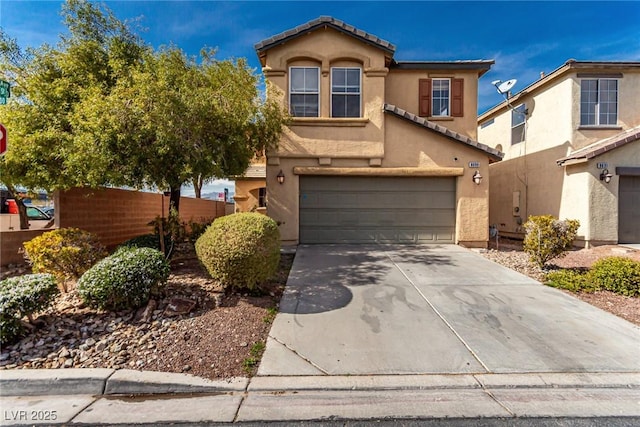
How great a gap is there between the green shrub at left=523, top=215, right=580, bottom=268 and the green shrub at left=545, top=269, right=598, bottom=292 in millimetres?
491

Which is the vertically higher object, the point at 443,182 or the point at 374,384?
the point at 443,182

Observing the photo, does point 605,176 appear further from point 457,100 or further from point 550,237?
point 457,100

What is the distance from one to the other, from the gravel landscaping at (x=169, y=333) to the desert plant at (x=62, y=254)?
43 cm

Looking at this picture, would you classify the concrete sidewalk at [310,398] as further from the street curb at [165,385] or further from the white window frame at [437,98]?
the white window frame at [437,98]

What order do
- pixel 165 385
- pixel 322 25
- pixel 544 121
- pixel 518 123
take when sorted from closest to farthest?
1. pixel 165 385
2. pixel 322 25
3. pixel 544 121
4. pixel 518 123

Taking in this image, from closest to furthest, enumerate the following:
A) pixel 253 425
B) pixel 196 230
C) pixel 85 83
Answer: pixel 253 425
pixel 85 83
pixel 196 230

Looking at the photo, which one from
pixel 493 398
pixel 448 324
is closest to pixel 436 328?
pixel 448 324

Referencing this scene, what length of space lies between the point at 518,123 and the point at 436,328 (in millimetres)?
12259

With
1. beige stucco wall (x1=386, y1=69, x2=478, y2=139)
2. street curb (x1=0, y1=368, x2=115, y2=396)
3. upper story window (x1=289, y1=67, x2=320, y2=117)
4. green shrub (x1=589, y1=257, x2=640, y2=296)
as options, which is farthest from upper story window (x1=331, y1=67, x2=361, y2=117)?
street curb (x1=0, y1=368, x2=115, y2=396)

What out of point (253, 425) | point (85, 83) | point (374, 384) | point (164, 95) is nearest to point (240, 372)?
point (253, 425)

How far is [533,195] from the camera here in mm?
11438

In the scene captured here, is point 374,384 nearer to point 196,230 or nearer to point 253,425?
point 253,425

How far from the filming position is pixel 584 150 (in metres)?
9.77

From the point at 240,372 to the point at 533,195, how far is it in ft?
42.5
